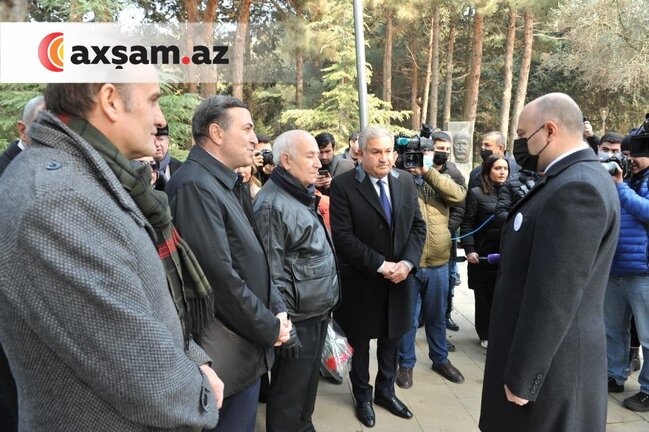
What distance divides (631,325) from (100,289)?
14.0 feet

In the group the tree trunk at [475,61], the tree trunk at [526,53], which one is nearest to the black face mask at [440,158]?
the tree trunk at [475,61]

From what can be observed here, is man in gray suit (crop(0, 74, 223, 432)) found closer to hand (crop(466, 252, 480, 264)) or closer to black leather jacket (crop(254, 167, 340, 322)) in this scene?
black leather jacket (crop(254, 167, 340, 322))

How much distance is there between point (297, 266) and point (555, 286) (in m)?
1.35

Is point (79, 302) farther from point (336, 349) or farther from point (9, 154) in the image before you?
point (336, 349)

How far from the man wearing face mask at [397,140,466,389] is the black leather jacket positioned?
1.35 meters

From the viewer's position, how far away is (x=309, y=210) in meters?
2.76

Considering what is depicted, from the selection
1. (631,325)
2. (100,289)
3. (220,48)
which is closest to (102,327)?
(100,289)

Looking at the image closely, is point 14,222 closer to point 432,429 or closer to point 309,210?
point 309,210

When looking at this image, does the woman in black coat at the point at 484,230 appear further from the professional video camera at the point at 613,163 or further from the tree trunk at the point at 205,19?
the tree trunk at the point at 205,19

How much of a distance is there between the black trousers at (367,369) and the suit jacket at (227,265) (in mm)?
1204

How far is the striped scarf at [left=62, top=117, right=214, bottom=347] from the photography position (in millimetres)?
1169

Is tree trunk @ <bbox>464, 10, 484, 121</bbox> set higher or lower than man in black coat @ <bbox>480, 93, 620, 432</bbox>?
higher

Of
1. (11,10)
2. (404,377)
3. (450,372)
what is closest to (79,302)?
(11,10)

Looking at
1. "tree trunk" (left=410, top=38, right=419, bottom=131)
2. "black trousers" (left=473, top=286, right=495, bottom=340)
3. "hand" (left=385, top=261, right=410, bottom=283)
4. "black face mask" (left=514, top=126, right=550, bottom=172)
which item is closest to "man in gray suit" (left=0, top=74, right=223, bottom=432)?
"black face mask" (left=514, top=126, right=550, bottom=172)
